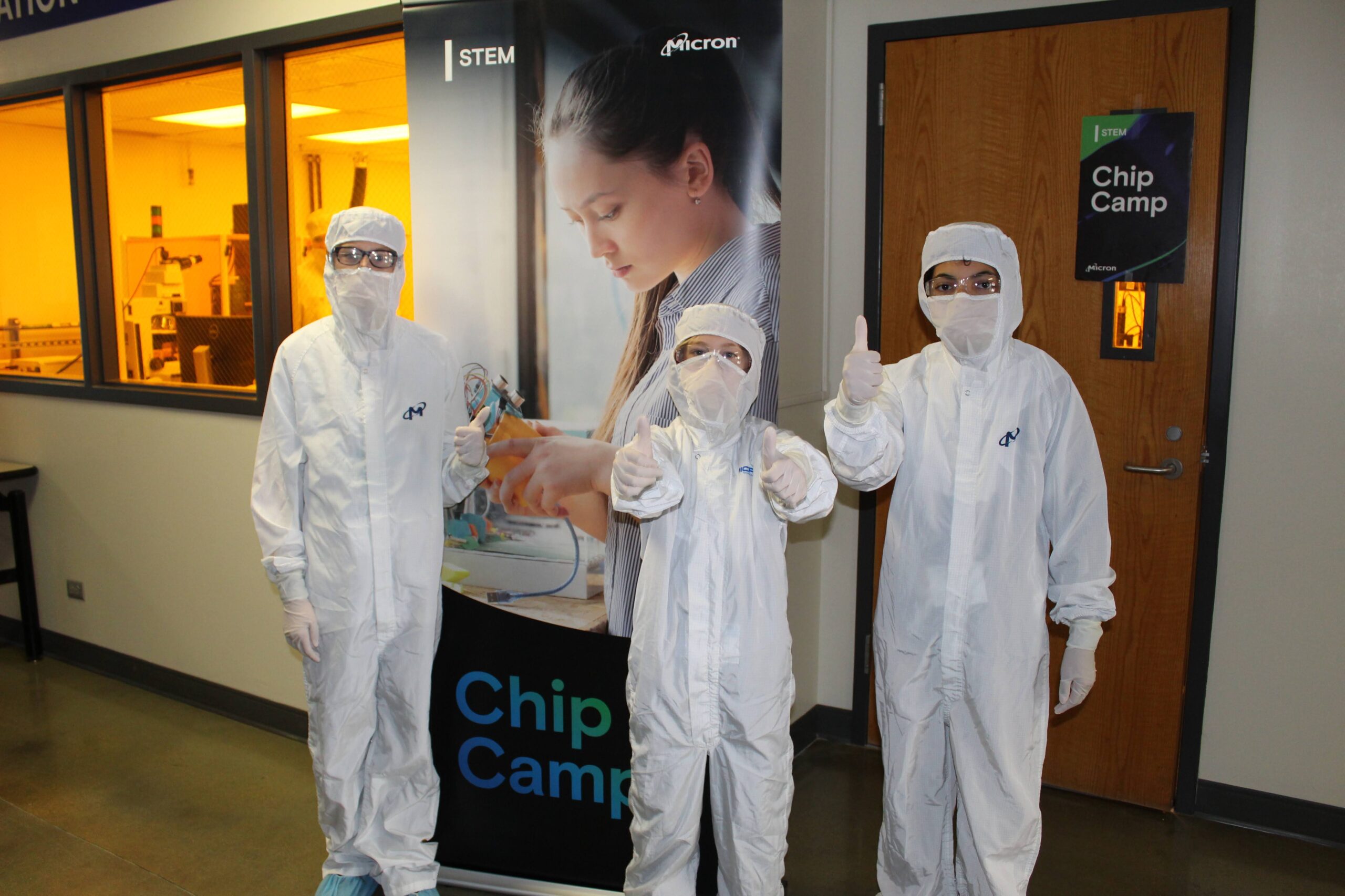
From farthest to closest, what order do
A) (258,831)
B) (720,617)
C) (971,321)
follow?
1. (258,831)
2. (971,321)
3. (720,617)

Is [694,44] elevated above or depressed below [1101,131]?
above

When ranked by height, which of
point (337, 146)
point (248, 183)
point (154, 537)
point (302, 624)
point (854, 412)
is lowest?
point (154, 537)

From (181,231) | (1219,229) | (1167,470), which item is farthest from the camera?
(181,231)

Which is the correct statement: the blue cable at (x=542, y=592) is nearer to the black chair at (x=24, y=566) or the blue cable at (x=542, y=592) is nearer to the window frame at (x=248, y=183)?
the window frame at (x=248, y=183)

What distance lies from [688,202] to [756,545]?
2.72 feet

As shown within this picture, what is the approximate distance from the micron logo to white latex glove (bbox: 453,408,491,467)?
3.06 ft

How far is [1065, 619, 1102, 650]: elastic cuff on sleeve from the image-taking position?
6.57ft

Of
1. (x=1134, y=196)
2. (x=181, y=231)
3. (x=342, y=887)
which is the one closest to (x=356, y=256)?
(x=342, y=887)

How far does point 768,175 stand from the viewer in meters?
2.17

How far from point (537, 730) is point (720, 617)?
0.81 meters

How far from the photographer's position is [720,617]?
1.83 meters

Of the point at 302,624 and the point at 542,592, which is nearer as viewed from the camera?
the point at 302,624

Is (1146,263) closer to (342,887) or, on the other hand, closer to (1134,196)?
(1134,196)

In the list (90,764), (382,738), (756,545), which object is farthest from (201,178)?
(756,545)
